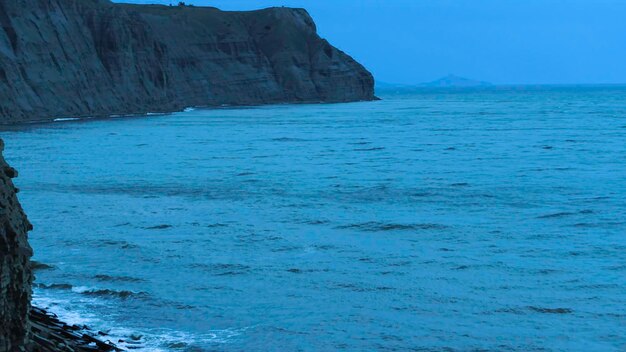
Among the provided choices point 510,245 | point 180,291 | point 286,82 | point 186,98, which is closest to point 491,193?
point 510,245

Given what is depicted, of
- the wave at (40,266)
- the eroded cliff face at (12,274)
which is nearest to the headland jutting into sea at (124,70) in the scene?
the eroded cliff face at (12,274)

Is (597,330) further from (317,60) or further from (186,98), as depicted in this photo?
(317,60)

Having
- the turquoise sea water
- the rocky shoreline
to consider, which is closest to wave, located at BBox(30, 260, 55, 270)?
the turquoise sea water

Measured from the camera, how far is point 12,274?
878cm

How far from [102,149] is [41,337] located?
39088mm

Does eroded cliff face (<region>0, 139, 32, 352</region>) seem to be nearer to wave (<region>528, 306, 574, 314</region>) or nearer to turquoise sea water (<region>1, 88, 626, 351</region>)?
turquoise sea water (<region>1, 88, 626, 351</region>)

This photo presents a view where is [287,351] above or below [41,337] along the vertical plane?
below

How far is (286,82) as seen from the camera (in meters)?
145

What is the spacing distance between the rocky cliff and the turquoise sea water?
3739 cm

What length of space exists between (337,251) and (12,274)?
1111cm

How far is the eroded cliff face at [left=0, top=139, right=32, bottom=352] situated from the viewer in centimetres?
867

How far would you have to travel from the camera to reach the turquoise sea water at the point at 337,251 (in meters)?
13.8

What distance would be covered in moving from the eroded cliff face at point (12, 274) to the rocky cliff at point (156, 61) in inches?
2560

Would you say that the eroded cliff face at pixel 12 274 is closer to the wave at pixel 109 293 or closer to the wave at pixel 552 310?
the wave at pixel 109 293
